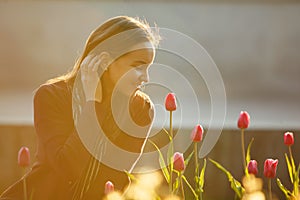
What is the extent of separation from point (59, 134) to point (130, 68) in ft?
0.63

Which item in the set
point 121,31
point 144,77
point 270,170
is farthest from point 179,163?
point 121,31

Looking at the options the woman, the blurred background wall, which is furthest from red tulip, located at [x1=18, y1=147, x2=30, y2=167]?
the blurred background wall

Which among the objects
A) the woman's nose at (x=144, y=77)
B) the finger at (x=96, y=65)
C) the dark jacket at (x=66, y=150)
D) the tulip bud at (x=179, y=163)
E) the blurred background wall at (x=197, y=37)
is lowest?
the blurred background wall at (x=197, y=37)

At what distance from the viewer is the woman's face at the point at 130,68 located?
149 centimetres

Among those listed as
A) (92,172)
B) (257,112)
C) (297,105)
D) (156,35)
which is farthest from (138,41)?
(297,105)

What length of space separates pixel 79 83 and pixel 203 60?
1.87 metres

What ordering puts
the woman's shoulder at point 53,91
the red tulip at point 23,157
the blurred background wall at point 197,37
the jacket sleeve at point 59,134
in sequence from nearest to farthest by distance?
the red tulip at point 23,157
the jacket sleeve at point 59,134
the woman's shoulder at point 53,91
the blurred background wall at point 197,37

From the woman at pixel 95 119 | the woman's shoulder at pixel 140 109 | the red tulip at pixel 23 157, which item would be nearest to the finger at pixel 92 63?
the woman at pixel 95 119

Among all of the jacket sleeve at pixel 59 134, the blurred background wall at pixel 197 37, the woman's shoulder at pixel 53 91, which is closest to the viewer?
the jacket sleeve at pixel 59 134

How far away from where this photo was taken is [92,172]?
57.7 inches

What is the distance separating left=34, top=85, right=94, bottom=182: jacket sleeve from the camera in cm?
146

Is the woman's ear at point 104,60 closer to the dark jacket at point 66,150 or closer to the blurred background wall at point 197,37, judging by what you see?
the dark jacket at point 66,150

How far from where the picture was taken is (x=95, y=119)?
58.4 inches

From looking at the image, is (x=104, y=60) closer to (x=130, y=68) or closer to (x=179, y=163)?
(x=130, y=68)
